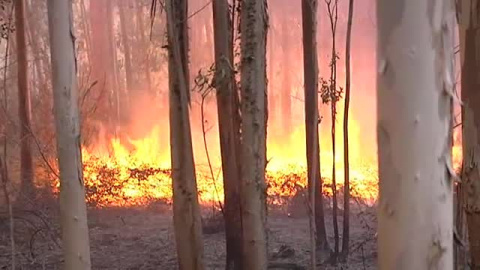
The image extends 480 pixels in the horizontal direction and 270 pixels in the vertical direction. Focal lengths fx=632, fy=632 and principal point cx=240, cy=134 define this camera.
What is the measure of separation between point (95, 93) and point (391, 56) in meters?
17.5

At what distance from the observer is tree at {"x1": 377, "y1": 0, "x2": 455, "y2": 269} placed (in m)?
1.90

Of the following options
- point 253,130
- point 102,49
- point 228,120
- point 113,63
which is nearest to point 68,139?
point 253,130

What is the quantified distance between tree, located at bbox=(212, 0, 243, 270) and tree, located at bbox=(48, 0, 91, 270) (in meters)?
2.68

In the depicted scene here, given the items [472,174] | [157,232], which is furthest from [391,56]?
[157,232]

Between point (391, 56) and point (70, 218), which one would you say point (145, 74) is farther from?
point (391, 56)

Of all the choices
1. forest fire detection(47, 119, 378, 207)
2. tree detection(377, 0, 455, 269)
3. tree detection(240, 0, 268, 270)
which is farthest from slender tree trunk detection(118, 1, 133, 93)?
tree detection(377, 0, 455, 269)

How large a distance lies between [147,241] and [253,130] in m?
5.77

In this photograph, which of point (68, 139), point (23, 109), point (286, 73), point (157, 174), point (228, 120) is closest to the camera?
point (68, 139)

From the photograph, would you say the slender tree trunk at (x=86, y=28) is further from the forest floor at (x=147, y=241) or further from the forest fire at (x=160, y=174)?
the forest floor at (x=147, y=241)

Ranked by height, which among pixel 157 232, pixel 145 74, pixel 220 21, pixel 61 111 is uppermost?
pixel 145 74

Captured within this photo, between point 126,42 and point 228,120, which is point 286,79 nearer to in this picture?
point 126,42

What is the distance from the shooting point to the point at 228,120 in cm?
806

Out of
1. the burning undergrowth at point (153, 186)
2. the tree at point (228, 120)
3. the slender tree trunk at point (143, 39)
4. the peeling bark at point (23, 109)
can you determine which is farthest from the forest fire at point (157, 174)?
the tree at point (228, 120)

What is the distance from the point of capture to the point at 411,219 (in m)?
1.92
